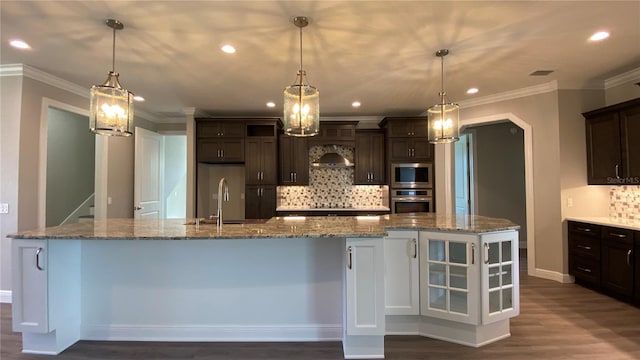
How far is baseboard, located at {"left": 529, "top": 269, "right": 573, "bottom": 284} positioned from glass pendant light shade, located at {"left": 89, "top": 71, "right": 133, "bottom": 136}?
532 centimetres

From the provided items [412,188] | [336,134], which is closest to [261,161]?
[336,134]


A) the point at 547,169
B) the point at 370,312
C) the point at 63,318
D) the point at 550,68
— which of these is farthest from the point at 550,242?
the point at 63,318

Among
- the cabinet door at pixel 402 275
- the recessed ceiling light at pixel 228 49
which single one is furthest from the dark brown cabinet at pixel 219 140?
the cabinet door at pixel 402 275

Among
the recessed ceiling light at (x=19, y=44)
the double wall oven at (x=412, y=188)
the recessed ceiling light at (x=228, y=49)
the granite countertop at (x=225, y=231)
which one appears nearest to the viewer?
the granite countertop at (x=225, y=231)

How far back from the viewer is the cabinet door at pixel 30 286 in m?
2.46

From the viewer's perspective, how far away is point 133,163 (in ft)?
18.8

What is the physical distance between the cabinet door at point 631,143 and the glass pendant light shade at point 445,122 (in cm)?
220

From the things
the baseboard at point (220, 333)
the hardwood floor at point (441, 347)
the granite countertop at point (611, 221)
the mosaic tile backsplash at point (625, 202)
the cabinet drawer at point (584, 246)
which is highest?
the mosaic tile backsplash at point (625, 202)

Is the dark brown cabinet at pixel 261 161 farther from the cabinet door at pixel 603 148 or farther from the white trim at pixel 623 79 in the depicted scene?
the white trim at pixel 623 79

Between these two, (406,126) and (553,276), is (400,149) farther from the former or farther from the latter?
(553,276)

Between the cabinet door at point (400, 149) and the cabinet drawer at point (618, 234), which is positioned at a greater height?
the cabinet door at point (400, 149)

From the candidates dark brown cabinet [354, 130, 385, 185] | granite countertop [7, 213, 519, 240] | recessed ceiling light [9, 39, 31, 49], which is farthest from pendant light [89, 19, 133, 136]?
dark brown cabinet [354, 130, 385, 185]

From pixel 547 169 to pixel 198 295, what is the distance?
467 cm

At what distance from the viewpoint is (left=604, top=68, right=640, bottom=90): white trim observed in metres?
4.00
